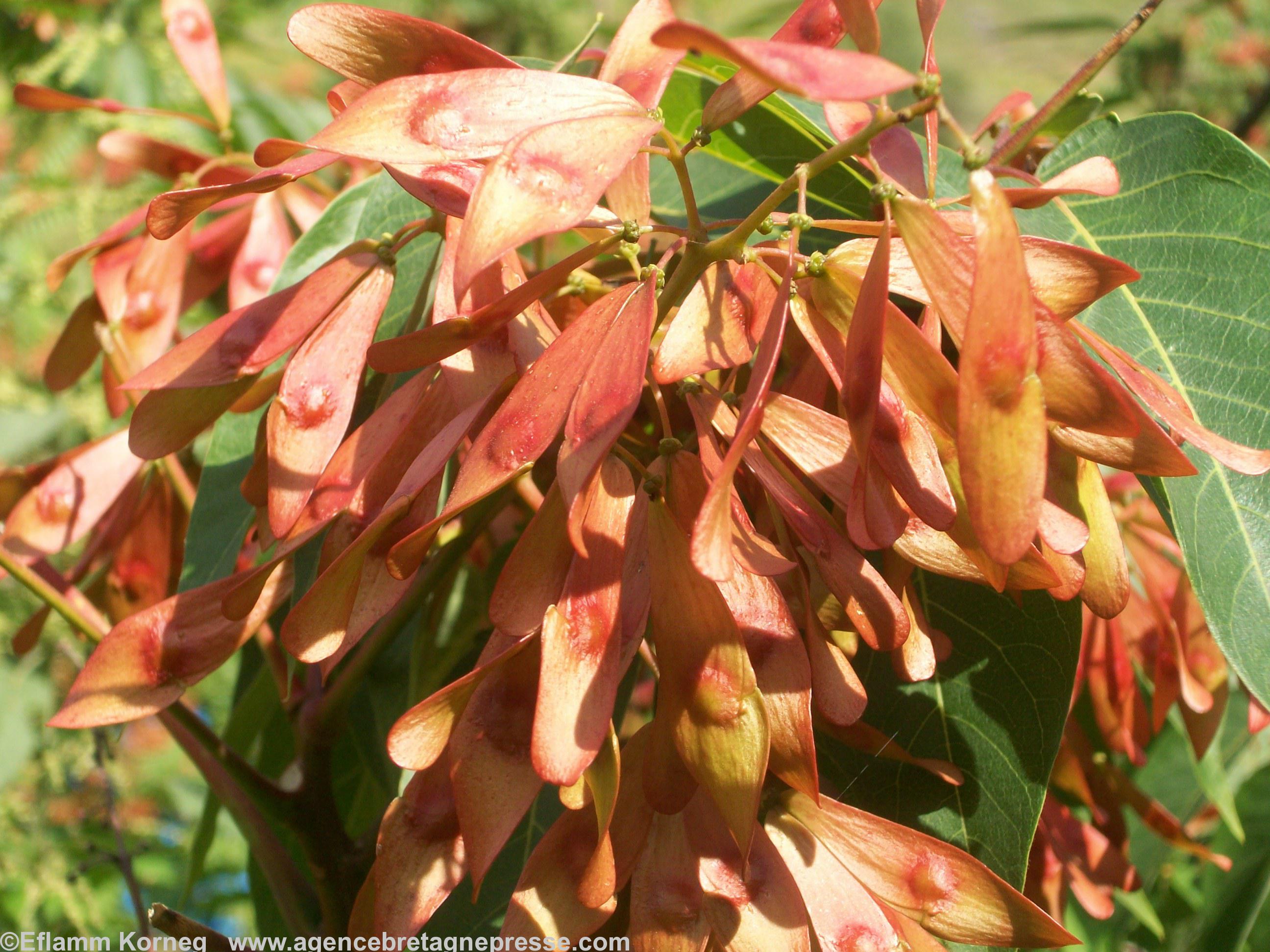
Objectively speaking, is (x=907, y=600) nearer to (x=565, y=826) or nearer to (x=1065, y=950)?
(x=565, y=826)

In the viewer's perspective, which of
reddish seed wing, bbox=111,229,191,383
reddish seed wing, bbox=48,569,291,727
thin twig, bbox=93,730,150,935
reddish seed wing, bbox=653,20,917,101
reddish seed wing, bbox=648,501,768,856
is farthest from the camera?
thin twig, bbox=93,730,150,935

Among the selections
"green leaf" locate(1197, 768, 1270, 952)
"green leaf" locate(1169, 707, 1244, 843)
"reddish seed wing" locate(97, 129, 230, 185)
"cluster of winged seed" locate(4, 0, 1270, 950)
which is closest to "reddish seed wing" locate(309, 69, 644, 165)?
"cluster of winged seed" locate(4, 0, 1270, 950)

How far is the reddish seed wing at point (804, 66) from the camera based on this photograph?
305 mm

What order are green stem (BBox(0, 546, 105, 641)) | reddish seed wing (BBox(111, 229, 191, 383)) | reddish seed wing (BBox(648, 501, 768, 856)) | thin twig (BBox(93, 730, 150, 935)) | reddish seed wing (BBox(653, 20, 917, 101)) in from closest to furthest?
reddish seed wing (BBox(653, 20, 917, 101))
reddish seed wing (BBox(648, 501, 768, 856))
green stem (BBox(0, 546, 105, 641))
reddish seed wing (BBox(111, 229, 191, 383))
thin twig (BBox(93, 730, 150, 935))

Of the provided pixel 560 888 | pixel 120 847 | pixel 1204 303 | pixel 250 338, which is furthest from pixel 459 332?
pixel 120 847

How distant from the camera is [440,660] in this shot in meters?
0.76

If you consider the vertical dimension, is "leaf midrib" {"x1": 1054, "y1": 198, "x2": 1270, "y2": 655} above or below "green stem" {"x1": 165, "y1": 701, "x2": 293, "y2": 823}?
above

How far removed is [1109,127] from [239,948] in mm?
792

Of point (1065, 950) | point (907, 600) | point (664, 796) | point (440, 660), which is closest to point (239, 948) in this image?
point (440, 660)

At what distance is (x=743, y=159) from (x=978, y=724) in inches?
15.1

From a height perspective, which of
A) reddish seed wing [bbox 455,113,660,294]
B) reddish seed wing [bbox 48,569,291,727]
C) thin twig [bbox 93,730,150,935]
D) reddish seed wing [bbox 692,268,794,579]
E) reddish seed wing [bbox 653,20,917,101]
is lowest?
thin twig [bbox 93,730,150,935]

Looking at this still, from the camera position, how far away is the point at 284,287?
30.1 inches

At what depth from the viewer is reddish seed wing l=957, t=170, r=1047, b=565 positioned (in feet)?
1.08

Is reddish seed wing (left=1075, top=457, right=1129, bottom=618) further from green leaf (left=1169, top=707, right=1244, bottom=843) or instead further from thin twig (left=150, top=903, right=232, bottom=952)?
thin twig (left=150, top=903, right=232, bottom=952)
